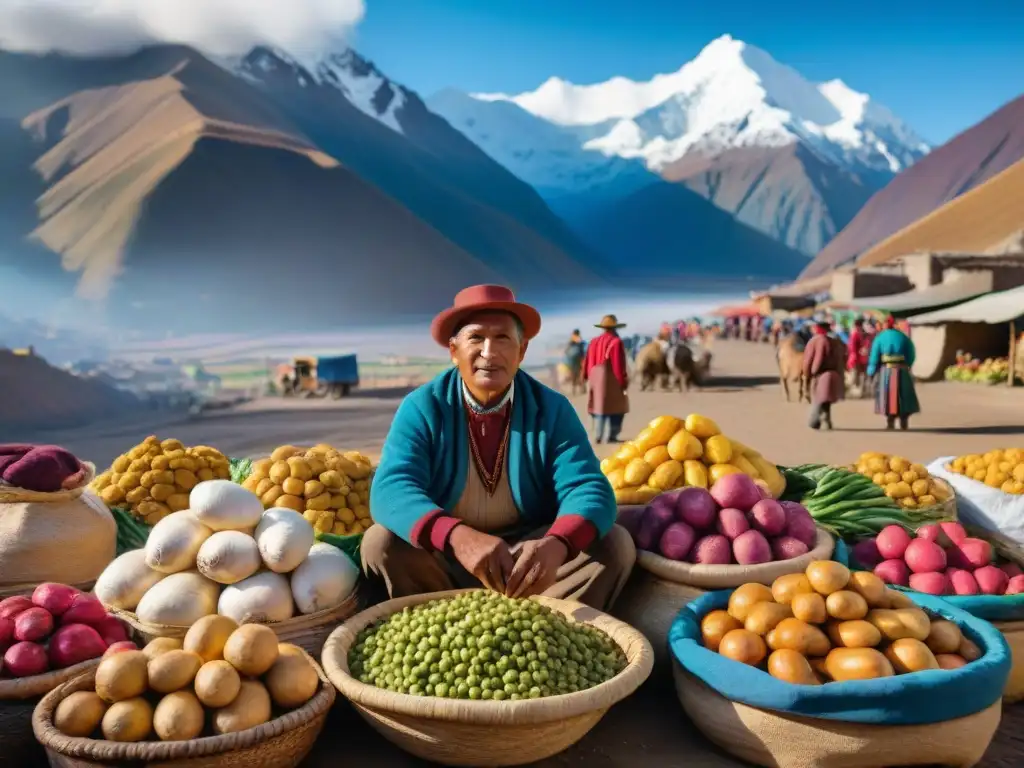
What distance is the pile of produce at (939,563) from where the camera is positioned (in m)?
3.04

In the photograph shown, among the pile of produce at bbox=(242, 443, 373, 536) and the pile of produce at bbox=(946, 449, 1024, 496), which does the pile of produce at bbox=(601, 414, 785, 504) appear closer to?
the pile of produce at bbox=(242, 443, 373, 536)

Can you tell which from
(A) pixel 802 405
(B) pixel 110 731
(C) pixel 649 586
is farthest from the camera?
(A) pixel 802 405

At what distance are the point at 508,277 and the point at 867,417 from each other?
77.1 metres

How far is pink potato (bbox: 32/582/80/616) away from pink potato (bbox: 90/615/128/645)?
109 mm

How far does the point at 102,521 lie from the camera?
11.2 ft

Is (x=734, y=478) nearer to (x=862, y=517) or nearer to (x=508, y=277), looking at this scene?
(x=862, y=517)

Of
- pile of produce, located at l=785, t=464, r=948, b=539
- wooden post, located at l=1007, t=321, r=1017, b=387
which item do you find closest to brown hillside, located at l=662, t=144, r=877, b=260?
wooden post, located at l=1007, t=321, r=1017, b=387

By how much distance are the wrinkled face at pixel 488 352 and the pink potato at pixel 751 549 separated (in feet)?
Answer: 3.23

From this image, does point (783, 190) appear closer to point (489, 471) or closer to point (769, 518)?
point (769, 518)

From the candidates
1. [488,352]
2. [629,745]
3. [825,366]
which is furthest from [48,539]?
[825,366]

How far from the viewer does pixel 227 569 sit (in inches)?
110

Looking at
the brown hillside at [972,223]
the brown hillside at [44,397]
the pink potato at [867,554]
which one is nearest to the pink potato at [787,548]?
the pink potato at [867,554]

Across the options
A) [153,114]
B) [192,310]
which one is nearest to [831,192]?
[153,114]

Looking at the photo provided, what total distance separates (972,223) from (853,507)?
192 ft
